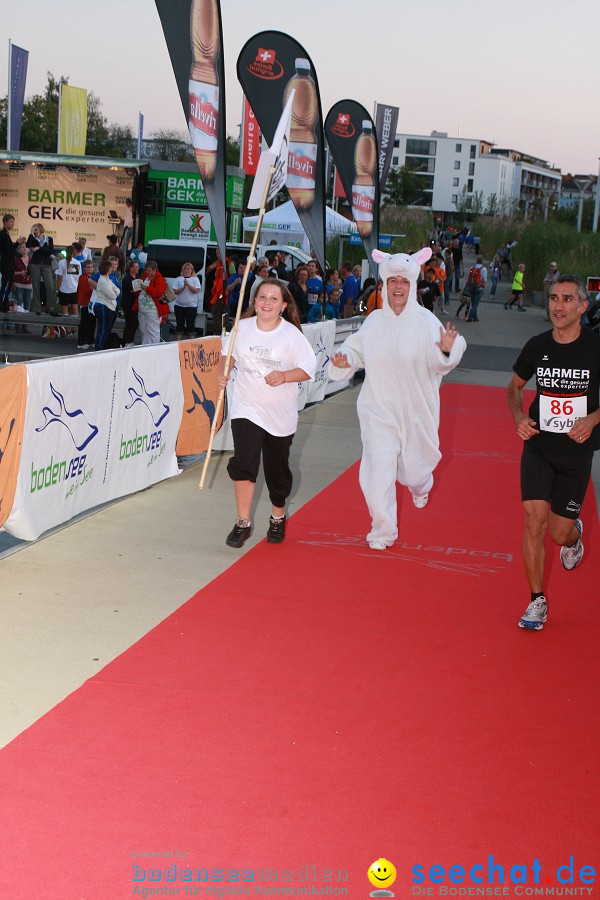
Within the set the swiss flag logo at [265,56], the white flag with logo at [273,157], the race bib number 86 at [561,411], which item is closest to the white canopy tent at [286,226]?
the swiss flag logo at [265,56]

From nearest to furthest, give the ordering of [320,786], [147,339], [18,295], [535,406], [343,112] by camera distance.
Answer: [320,786] < [535,406] < [147,339] < [343,112] < [18,295]

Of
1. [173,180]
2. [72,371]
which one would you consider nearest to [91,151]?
[173,180]

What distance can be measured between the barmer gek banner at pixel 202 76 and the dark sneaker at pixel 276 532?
460cm

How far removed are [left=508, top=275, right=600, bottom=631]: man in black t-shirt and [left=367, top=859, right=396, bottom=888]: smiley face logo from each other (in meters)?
2.93

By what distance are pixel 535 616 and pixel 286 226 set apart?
29.8 m

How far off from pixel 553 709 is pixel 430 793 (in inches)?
47.3

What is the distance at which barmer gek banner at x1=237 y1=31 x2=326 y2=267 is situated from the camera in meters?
14.9

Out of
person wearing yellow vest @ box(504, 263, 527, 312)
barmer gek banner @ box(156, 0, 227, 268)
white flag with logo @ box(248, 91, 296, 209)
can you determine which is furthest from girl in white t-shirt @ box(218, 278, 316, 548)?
person wearing yellow vest @ box(504, 263, 527, 312)

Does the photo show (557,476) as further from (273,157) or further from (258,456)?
(273,157)

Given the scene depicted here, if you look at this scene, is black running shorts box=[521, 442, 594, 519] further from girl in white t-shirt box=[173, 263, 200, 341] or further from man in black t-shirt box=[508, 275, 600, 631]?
girl in white t-shirt box=[173, 263, 200, 341]

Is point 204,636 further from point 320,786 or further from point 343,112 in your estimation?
point 343,112

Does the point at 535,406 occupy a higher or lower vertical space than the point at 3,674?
higher

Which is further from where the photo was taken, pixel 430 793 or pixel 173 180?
pixel 173 180

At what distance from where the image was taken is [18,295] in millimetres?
23516
